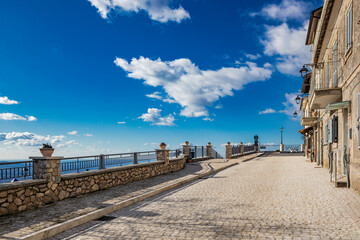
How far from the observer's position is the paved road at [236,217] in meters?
5.34

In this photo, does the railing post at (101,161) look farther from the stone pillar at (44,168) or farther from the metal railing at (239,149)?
the metal railing at (239,149)

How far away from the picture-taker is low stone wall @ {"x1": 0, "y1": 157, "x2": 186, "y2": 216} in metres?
7.33

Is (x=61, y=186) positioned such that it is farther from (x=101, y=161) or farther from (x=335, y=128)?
(x=335, y=128)

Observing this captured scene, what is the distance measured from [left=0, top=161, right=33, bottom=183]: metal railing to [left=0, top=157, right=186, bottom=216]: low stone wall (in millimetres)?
406

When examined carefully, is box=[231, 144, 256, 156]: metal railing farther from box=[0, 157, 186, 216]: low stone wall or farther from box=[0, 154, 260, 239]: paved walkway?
box=[0, 154, 260, 239]: paved walkway

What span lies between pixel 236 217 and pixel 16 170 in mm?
6565

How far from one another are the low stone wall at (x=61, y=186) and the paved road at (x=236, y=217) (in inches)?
102

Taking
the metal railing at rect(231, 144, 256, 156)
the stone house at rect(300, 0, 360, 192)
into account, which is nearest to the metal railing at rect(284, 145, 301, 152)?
the metal railing at rect(231, 144, 256, 156)

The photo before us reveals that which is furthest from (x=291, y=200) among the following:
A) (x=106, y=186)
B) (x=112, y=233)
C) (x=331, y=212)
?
(x=106, y=186)

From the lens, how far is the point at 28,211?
7547 millimetres

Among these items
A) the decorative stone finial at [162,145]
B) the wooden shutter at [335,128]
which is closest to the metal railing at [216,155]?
the decorative stone finial at [162,145]

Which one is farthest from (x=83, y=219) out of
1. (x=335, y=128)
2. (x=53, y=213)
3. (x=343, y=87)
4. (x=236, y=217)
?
(x=335, y=128)

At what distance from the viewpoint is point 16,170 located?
8.12m

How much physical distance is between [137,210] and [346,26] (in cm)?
1025
